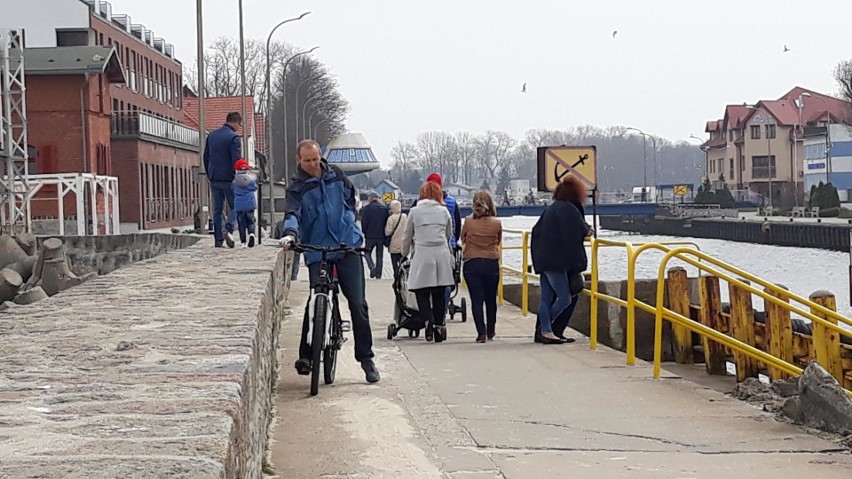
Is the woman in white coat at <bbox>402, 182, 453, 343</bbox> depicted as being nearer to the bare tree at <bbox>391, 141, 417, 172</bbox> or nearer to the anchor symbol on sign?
the anchor symbol on sign

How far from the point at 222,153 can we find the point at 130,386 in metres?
12.1

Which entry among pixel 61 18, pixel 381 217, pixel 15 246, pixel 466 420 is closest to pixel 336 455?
pixel 466 420

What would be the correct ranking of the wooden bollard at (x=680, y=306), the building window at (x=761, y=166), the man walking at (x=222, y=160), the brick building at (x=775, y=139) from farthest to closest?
1. the building window at (x=761, y=166)
2. the brick building at (x=775, y=139)
3. the man walking at (x=222, y=160)
4. the wooden bollard at (x=680, y=306)

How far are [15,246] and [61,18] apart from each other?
2971 centimetres

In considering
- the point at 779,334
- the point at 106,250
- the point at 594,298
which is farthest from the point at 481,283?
the point at 106,250

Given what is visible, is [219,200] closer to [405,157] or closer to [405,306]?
[405,306]

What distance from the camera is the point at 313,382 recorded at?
9609 mm

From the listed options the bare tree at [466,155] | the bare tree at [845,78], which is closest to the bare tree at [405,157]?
the bare tree at [466,155]

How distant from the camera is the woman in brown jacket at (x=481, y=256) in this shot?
14.7m

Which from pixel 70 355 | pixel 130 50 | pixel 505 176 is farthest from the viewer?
pixel 505 176

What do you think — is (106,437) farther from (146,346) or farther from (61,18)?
(61,18)

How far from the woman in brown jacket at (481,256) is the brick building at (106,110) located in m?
42.5

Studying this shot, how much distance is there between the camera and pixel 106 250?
3775 centimetres

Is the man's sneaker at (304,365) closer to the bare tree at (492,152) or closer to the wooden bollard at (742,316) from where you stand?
the wooden bollard at (742,316)
